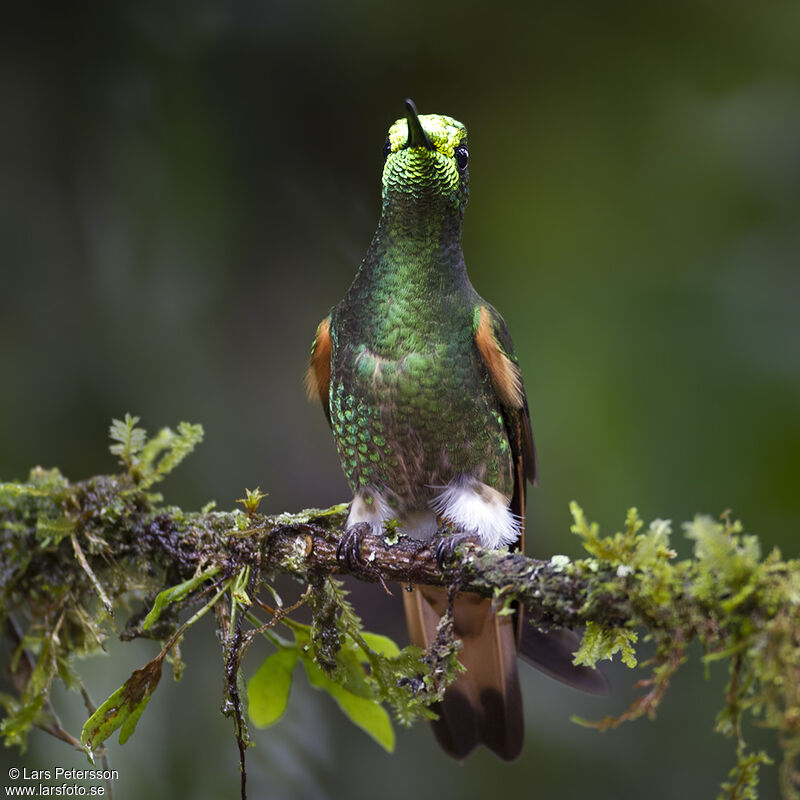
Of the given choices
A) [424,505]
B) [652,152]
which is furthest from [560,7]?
[424,505]

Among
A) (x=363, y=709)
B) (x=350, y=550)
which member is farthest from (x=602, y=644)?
(x=363, y=709)

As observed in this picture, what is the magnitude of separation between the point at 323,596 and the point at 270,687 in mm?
389

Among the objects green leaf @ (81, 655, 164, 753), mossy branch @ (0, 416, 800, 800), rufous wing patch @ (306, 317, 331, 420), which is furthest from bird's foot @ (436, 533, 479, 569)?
rufous wing patch @ (306, 317, 331, 420)

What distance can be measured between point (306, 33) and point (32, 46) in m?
1.20

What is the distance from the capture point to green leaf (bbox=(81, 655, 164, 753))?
1881 millimetres

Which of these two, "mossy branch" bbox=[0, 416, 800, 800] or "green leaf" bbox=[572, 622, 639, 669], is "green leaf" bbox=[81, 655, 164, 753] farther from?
"green leaf" bbox=[572, 622, 639, 669]

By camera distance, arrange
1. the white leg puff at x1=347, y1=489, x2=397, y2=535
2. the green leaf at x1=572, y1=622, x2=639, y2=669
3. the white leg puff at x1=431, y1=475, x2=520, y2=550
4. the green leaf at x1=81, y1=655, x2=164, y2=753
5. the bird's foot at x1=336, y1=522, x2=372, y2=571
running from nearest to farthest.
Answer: the green leaf at x1=572, y1=622, x2=639, y2=669 < the green leaf at x1=81, y1=655, x2=164, y2=753 < the bird's foot at x1=336, y1=522, x2=372, y2=571 < the white leg puff at x1=431, y1=475, x2=520, y2=550 < the white leg puff at x1=347, y1=489, x2=397, y2=535

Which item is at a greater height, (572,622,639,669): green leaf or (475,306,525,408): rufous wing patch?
(475,306,525,408): rufous wing patch

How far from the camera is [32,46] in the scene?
3840 millimetres

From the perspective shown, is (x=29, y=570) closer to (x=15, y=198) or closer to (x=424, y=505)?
(x=424, y=505)

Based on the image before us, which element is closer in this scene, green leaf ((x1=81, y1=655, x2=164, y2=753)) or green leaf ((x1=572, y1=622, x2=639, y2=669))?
green leaf ((x1=572, y1=622, x2=639, y2=669))

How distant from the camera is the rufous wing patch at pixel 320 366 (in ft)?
8.76

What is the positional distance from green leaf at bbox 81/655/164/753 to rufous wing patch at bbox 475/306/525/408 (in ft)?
3.85

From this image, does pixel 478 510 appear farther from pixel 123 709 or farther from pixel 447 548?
pixel 123 709
